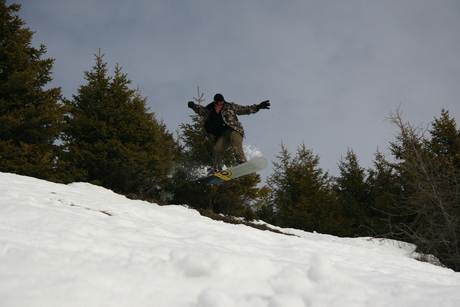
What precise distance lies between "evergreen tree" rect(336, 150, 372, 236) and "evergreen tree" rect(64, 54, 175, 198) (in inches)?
483

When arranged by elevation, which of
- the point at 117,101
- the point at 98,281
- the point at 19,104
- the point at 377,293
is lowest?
the point at 98,281

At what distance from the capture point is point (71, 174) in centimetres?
1176

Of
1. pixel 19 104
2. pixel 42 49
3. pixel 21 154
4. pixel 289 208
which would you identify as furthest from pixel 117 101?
pixel 289 208

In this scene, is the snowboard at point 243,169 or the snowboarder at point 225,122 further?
the snowboard at point 243,169

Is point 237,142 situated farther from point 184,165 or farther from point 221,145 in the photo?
point 184,165

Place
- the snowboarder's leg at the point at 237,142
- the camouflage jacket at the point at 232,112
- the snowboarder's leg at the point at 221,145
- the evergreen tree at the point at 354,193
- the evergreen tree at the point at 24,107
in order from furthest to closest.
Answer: the evergreen tree at the point at 354,193
the evergreen tree at the point at 24,107
the snowboarder's leg at the point at 221,145
the snowboarder's leg at the point at 237,142
the camouflage jacket at the point at 232,112

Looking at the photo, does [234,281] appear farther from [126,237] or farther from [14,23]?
[14,23]

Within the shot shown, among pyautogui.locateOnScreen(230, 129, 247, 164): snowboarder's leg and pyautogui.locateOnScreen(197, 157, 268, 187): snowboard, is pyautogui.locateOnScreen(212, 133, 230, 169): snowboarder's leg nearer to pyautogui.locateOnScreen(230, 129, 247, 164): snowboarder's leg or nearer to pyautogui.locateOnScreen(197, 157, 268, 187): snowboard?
pyautogui.locateOnScreen(230, 129, 247, 164): snowboarder's leg

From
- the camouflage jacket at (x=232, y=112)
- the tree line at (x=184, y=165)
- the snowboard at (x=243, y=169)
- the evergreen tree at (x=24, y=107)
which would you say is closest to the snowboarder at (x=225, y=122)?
the camouflage jacket at (x=232, y=112)

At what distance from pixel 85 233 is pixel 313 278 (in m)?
1.88

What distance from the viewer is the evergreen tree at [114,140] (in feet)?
45.0

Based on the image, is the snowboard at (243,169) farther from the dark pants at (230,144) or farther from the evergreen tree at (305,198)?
the evergreen tree at (305,198)

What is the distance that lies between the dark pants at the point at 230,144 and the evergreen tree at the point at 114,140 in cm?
555

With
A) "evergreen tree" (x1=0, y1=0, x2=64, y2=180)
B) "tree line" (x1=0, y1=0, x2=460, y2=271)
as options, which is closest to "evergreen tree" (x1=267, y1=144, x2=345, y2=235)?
"tree line" (x1=0, y1=0, x2=460, y2=271)
